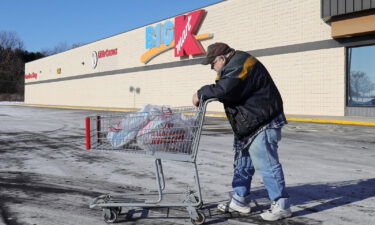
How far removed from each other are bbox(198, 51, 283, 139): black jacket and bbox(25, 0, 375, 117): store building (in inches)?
513

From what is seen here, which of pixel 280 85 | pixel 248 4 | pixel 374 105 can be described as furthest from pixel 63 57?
pixel 374 105

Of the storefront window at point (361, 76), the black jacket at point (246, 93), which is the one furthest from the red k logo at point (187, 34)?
the black jacket at point (246, 93)

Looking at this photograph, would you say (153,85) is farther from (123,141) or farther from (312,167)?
(123,141)

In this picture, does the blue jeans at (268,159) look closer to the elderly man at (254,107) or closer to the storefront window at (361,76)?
the elderly man at (254,107)

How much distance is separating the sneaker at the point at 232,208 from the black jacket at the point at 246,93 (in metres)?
0.77

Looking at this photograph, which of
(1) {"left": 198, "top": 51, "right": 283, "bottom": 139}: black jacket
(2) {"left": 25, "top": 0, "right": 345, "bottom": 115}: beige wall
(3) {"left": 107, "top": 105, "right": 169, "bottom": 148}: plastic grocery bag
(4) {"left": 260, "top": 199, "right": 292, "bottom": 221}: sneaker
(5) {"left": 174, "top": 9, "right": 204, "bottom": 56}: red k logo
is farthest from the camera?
(5) {"left": 174, "top": 9, "right": 204, "bottom": 56}: red k logo

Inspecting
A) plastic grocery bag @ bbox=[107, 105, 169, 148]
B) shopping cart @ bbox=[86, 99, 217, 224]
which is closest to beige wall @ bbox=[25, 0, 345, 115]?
shopping cart @ bbox=[86, 99, 217, 224]

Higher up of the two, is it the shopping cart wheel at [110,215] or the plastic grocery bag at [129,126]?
the plastic grocery bag at [129,126]

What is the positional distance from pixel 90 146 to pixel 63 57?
43455mm

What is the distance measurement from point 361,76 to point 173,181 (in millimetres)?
13769

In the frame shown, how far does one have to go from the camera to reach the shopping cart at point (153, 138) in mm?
3592

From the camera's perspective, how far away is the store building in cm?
1605

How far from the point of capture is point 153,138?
143 inches

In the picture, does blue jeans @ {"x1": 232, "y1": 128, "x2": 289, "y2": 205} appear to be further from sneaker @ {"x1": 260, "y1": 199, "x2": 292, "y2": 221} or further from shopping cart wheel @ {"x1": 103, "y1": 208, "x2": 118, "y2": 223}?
shopping cart wheel @ {"x1": 103, "y1": 208, "x2": 118, "y2": 223}
